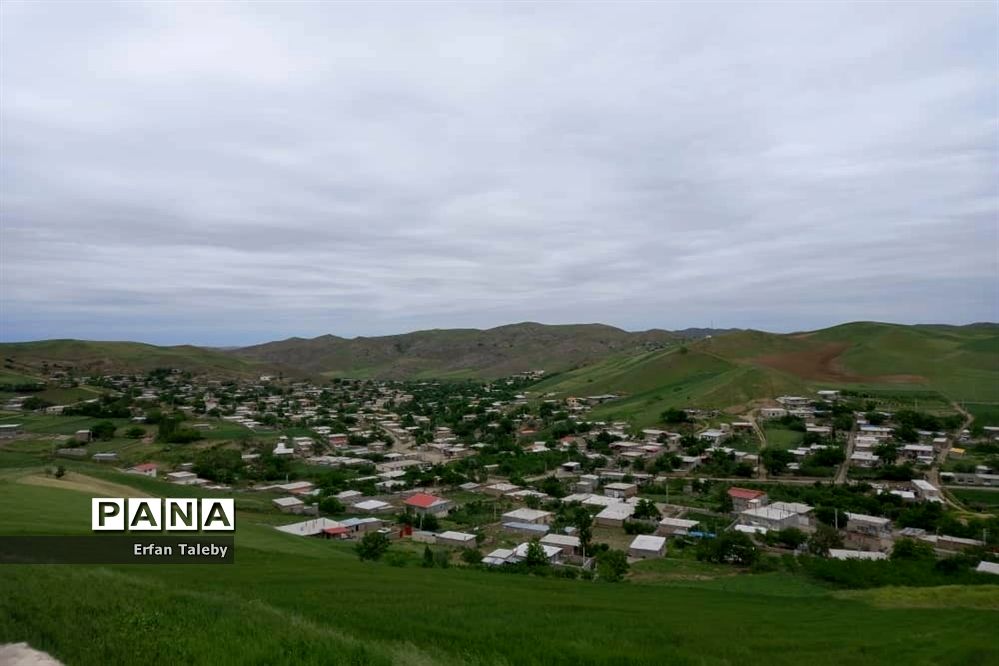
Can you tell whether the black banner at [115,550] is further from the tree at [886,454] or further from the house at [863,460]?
the house at [863,460]

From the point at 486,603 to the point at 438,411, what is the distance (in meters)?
83.4

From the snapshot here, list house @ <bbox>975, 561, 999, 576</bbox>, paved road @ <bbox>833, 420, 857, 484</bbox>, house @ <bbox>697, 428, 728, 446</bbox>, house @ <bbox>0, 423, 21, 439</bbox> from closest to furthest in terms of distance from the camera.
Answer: house @ <bbox>975, 561, 999, 576</bbox> → paved road @ <bbox>833, 420, 857, 484</bbox> → house @ <bbox>0, 423, 21, 439</bbox> → house @ <bbox>697, 428, 728, 446</bbox>

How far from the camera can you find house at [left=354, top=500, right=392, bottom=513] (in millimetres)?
39500

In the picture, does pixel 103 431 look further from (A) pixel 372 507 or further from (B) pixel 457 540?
(B) pixel 457 540

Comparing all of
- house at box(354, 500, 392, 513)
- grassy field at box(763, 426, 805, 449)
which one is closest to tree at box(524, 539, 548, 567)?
house at box(354, 500, 392, 513)

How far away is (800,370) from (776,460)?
Answer: 51327mm

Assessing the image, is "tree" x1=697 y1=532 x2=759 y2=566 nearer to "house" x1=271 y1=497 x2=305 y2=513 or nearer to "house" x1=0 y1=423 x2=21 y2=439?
"house" x1=271 y1=497 x2=305 y2=513

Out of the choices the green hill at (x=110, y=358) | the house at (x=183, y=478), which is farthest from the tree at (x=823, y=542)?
the green hill at (x=110, y=358)

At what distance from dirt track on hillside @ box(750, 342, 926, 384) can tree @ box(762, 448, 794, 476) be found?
4421 centimetres

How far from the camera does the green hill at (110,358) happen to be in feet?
402

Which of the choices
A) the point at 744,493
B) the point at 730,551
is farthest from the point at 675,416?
the point at 730,551

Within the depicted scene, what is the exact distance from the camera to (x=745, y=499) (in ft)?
130

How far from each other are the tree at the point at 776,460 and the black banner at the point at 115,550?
1739 inches

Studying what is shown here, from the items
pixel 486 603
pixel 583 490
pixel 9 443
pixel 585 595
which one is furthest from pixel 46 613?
pixel 9 443
